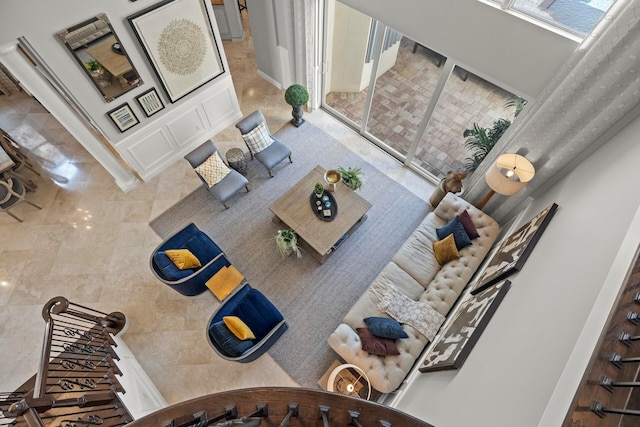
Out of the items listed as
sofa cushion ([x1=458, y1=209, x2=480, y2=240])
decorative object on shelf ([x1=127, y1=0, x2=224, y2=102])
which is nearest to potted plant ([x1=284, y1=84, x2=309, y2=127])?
decorative object on shelf ([x1=127, y1=0, x2=224, y2=102])

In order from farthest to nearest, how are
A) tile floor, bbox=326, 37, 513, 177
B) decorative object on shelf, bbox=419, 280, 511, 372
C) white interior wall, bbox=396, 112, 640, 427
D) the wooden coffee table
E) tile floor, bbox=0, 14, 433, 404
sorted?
the wooden coffee table, tile floor, bbox=326, 37, 513, 177, tile floor, bbox=0, 14, 433, 404, decorative object on shelf, bbox=419, 280, 511, 372, white interior wall, bbox=396, 112, 640, 427

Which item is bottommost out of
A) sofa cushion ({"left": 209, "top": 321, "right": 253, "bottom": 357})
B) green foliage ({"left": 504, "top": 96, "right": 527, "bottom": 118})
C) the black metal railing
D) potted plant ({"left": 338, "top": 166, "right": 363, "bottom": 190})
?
the black metal railing

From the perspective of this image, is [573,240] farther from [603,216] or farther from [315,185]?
[315,185]

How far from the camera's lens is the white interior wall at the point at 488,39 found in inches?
123

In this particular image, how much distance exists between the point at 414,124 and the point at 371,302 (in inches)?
123

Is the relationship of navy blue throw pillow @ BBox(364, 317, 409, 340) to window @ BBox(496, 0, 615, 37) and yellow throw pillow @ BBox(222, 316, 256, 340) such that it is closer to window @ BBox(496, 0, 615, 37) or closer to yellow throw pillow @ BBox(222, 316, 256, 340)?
yellow throw pillow @ BBox(222, 316, 256, 340)

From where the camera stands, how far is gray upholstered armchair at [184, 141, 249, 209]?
15.8 feet

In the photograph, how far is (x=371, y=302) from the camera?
4.04m

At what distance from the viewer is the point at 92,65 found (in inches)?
151

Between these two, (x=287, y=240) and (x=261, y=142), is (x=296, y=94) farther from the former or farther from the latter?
(x=287, y=240)

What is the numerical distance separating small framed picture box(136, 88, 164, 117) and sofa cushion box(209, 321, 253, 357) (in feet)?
10.5

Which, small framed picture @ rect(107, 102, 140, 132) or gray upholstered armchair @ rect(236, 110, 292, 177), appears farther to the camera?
gray upholstered armchair @ rect(236, 110, 292, 177)

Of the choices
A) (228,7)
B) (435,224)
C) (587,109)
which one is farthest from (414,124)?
(228,7)

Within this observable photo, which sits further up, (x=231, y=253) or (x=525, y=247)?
(x=525, y=247)
